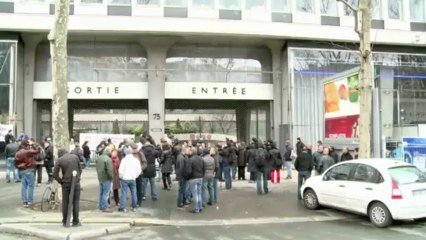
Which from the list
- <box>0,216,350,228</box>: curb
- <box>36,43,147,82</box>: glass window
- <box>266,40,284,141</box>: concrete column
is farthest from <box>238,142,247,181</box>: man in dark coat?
<box>36,43,147,82</box>: glass window

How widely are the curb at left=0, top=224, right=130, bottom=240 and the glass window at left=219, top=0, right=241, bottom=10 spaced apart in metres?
19.3

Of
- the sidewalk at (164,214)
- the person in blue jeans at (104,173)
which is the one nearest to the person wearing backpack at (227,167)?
the sidewalk at (164,214)

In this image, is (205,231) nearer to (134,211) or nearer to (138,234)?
(138,234)

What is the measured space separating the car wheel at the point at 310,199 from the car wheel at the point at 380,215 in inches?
78.0

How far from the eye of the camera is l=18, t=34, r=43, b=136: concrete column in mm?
27373

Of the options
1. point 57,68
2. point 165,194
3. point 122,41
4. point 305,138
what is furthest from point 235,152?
point 122,41

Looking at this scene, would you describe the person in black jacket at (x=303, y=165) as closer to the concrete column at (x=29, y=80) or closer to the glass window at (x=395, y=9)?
the concrete column at (x=29, y=80)

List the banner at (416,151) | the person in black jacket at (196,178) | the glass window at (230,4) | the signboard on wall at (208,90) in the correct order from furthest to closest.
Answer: the signboard on wall at (208,90), the glass window at (230,4), the banner at (416,151), the person in black jacket at (196,178)

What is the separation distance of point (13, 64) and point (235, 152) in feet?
48.2

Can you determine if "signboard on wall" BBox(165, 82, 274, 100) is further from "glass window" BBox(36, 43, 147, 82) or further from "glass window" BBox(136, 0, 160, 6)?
"glass window" BBox(136, 0, 160, 6)

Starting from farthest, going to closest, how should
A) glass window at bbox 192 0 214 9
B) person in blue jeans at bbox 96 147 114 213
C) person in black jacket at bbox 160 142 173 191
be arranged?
glass window at bbox 192 0 214 9, person in black jacket at bbox 160 142 173 191, person in blue jeans at bbox 96 147 114 213

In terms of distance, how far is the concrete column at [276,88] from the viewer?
2969cm

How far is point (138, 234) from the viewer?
1015 centimetres

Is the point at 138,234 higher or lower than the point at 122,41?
lower
